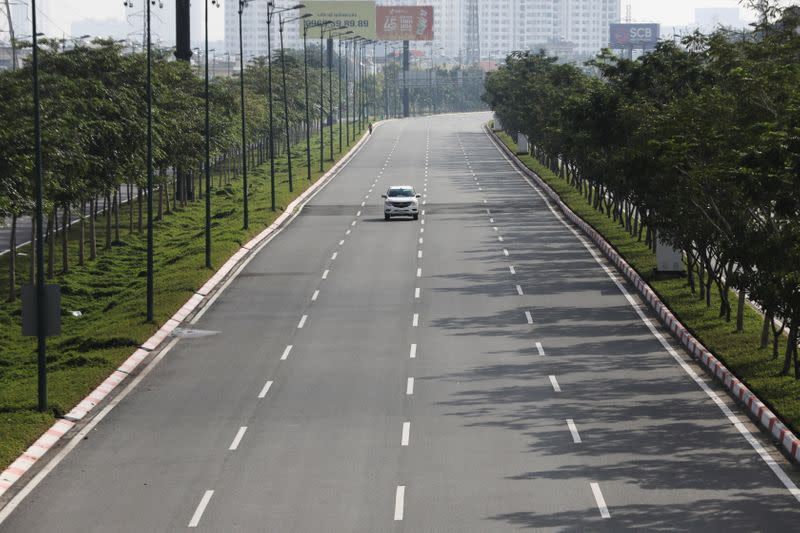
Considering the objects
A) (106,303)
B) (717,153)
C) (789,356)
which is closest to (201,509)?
(789,356)

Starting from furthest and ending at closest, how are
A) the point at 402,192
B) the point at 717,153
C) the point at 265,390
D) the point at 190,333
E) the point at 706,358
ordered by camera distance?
the point at 402,192 → the point at 190,333 → the point at 717,153 → the point at 706,358 → the point at 265,390

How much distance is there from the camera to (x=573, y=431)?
27.9 metres

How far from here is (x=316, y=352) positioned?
122 feet

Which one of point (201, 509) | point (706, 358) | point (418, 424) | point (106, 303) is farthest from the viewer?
point (106, 303)

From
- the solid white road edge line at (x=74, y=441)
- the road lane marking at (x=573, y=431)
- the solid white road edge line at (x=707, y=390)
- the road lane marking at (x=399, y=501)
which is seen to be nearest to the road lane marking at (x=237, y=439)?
the solid white road edge line at (x=74, y=441)

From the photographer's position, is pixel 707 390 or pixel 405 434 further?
pixel 707 390

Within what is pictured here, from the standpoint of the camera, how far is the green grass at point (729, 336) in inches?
1185

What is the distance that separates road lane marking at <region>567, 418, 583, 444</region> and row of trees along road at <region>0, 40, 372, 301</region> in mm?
18923

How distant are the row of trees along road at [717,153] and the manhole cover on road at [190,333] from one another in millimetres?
13383

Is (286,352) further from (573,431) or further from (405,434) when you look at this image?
(573,431)

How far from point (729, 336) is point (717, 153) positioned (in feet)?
15.8

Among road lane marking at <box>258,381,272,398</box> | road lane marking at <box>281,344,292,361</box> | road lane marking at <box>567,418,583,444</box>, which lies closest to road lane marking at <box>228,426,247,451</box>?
road lane marking at <box>258,381,272,398</box>

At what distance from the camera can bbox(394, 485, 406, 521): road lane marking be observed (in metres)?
22.0

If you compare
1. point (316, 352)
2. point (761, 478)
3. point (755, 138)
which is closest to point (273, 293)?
point (316, 352)
